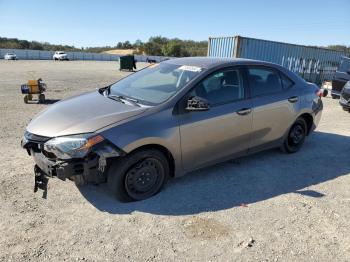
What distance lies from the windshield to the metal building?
499 inches

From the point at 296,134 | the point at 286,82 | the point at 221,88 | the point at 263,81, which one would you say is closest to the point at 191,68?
the point at 221,88

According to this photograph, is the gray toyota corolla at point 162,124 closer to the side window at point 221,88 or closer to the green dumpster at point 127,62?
the side window at point 221,88

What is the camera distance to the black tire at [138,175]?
3.87 meters

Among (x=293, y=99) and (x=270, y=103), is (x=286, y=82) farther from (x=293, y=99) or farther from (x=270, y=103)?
(x=270, y=103)

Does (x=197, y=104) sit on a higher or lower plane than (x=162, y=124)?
higher

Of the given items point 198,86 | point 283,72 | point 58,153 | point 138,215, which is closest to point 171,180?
point 138,215

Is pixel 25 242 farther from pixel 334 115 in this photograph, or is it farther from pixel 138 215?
pixel 334 115

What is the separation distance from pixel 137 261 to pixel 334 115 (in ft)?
29.3

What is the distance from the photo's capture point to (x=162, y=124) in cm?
404

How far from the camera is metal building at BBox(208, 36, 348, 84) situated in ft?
57.3

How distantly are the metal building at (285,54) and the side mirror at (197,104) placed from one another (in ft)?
44.6

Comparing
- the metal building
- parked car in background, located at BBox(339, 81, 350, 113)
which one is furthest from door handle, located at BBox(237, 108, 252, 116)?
the metal building

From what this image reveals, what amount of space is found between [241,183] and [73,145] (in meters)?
2.40

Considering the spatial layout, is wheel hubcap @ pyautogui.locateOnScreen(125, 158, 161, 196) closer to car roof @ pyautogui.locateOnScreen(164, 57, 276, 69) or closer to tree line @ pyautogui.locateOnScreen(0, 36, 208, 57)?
car roof @ pyautogui.locateOnScreen(164, 57, 276, 69)
